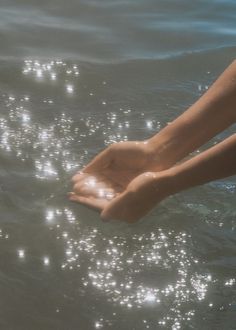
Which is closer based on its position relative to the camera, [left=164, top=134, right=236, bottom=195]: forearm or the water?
[left=164, top=134, right=236, bottom=195]: forearm

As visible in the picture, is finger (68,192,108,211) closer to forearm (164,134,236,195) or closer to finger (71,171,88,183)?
finger (71,171,88,183)

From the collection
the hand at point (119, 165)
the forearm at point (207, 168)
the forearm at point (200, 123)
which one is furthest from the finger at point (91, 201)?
the forearm at point (207, 168)

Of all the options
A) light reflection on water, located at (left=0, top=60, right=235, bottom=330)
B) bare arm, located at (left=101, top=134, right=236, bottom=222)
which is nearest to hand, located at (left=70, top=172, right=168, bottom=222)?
bare arm, located at (left=101, top=134, right=236, bottom=222)

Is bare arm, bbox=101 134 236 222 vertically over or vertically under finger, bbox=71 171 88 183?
under

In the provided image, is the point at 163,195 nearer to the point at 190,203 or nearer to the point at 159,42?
the point at 190,203

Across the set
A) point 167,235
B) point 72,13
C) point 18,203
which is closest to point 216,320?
point 167,235

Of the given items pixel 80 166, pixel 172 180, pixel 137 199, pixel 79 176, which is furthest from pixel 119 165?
pixel 172 180

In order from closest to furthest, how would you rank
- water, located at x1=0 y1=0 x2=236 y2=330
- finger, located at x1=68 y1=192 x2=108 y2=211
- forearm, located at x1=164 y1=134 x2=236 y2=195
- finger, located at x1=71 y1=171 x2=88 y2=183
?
forearm, located at x1=164 y1=134 x2=236 y2=195 < water, located at x1=0 y1=0 x2=236 y2=330 < finger, located at x1=68 y1=192 x2=108 y2=211 < finger, located at x1=71 y1=171 x2=88 y2=183

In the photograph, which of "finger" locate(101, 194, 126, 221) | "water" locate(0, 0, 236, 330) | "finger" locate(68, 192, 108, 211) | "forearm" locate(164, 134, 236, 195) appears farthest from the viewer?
"finger" locate(68, 192, 108, 211)
